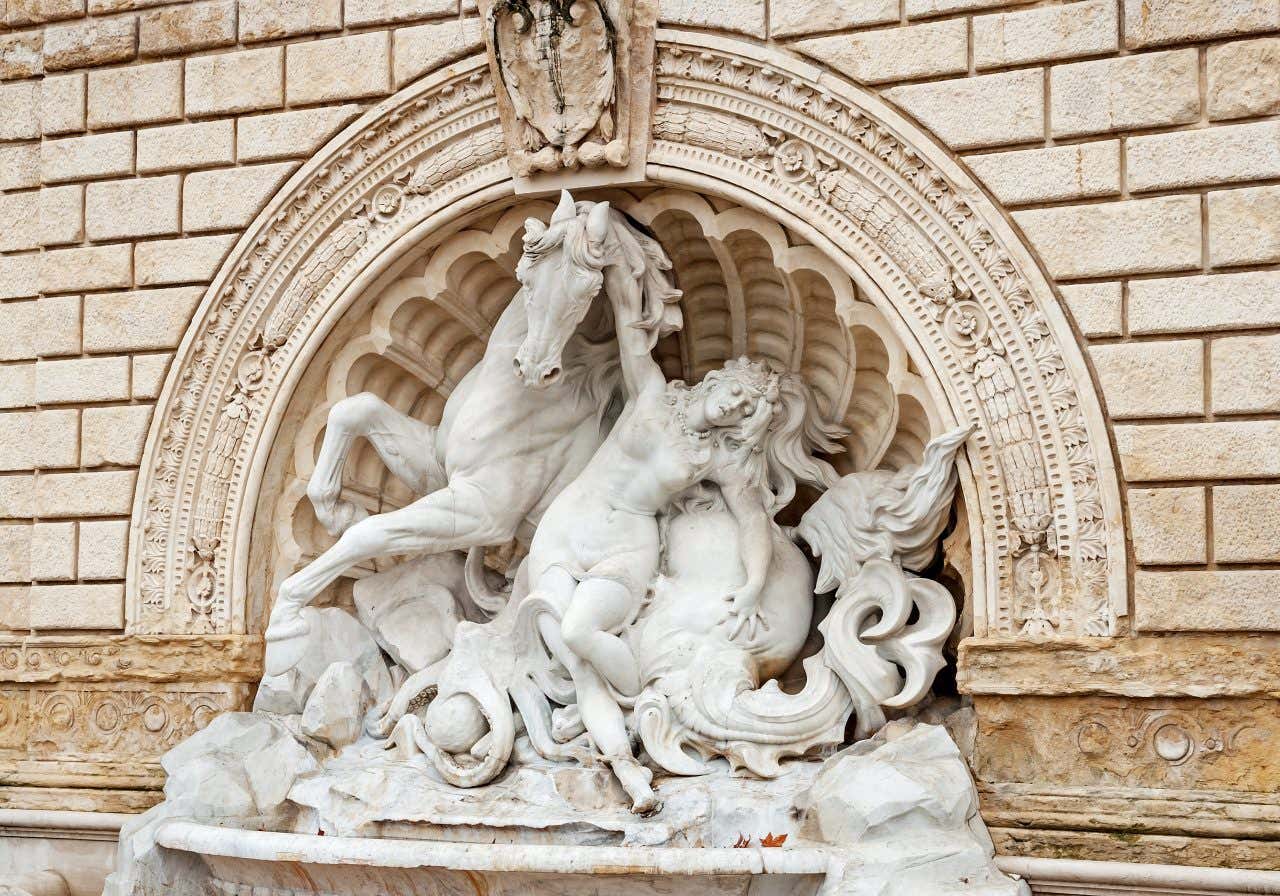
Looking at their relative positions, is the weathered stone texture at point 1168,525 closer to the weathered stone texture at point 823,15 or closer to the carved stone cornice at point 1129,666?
the carved stone cornice at point 1129,666

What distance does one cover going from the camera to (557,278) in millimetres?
6020

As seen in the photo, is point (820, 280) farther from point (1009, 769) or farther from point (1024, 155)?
point (1009, 769)

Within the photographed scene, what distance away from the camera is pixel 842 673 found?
228 inches

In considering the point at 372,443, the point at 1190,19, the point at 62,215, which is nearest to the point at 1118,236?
the point at 1190,19

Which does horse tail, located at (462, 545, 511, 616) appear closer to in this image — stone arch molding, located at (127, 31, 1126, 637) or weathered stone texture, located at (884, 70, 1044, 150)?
stone arch molding, located at (127, 31, 1126, 637)

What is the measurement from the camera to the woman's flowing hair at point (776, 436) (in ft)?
20.2

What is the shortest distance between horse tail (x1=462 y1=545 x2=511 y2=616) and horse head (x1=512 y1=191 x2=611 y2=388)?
38.4 inches

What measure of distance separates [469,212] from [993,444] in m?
2.31

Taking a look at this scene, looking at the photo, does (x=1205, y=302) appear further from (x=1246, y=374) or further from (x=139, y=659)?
(x=139, y=659)

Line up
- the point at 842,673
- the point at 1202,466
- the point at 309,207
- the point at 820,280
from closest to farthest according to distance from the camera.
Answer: the point at 1202,466 < the point at 842,673 < the point at 820,280 < the point at 309,207

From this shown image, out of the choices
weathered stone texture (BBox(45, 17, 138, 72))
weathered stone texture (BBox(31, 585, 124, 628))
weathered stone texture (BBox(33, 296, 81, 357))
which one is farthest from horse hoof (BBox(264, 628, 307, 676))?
weathered stone texture (BBox(45, 17, 138, 72))

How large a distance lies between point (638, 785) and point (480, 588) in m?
1.48

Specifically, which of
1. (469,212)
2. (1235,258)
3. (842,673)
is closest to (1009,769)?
(842,673)

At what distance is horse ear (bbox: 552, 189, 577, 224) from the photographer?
19.7 feet
